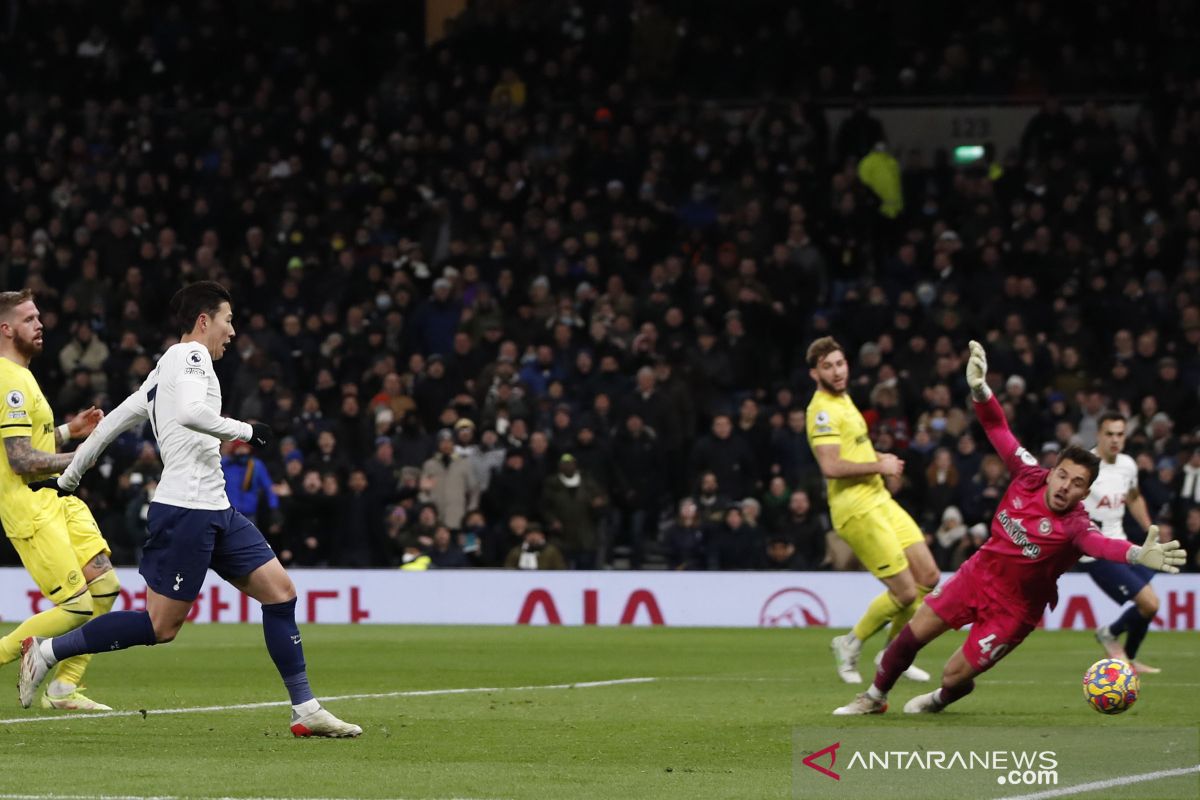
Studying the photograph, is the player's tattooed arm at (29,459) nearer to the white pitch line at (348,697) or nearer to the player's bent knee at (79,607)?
the player's bent knee at (79,607)

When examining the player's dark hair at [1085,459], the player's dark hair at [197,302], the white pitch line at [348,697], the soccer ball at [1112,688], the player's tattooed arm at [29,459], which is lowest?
the white pitch line at [348,697]

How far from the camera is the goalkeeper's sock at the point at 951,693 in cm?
1097

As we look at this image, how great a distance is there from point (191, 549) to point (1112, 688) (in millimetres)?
4760

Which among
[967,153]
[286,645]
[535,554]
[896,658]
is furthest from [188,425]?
[967,153]

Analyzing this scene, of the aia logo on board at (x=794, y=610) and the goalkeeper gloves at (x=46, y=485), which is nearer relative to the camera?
the goalkeeper gloves at (x=46, y=485)

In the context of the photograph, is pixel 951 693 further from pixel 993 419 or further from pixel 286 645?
pixel 286 645

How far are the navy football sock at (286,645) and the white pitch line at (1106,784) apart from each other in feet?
11.8

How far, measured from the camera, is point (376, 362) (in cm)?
2539

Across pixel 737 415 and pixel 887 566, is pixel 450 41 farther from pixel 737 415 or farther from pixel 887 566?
pixel 887 566

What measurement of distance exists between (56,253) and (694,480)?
10157 millimetres

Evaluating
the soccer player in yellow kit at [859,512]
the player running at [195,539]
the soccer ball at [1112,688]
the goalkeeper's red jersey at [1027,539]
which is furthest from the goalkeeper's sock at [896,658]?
the player running at [195,539]

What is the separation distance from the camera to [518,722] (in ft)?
36.0

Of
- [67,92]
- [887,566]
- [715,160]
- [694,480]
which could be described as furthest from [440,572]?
[67,92]

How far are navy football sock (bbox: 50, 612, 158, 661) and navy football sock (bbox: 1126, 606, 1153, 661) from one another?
8405mm
